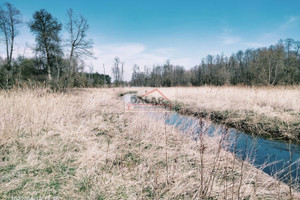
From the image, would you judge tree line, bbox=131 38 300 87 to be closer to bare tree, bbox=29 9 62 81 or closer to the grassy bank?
the grassy bank

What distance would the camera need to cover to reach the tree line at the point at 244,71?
19594 millimetres

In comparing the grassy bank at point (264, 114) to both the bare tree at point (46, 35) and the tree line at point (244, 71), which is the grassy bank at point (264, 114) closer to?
the tree line at point (244, 71)

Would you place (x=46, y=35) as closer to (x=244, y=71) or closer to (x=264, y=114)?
(x=264, y=114)

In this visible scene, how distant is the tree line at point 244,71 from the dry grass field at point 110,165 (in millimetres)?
11131

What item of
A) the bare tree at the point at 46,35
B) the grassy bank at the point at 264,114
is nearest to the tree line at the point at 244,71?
the grassy bank at the point at 264,114

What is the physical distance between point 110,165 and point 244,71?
43.6m

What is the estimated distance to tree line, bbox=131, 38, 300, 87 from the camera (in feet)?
64.3

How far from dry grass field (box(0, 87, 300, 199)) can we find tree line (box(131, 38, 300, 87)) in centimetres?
1113

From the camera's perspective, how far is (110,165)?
233cm

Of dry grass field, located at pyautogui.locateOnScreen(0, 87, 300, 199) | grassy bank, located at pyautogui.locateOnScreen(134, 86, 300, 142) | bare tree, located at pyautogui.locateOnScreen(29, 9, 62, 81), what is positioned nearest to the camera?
dry grass field, located at pyautogui.locateOnScreen(0, 87, 300, 199)

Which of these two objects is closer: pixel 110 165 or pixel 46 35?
pixel 110 165

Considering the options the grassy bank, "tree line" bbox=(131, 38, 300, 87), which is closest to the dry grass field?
the grassy bank

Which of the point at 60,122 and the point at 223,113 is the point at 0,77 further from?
the point at 223,113

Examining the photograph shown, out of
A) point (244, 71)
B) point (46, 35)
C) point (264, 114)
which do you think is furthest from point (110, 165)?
point (244, 71)
